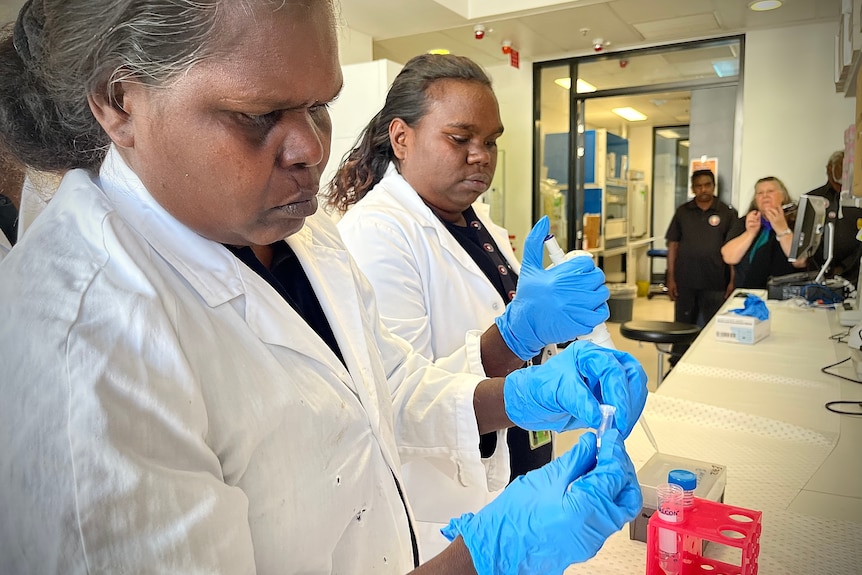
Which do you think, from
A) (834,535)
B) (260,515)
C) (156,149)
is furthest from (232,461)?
(834,535)

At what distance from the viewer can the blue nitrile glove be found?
903 millimetres

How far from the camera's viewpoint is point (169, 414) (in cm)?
59

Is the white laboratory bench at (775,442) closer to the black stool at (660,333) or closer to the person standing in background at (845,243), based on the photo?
the black stool at (660,333)

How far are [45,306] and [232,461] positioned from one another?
0.24 meters

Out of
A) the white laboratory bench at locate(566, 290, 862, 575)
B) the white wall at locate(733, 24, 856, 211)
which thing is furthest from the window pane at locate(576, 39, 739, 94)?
the white laboratory bench at locate(566, 290, 862, 575)

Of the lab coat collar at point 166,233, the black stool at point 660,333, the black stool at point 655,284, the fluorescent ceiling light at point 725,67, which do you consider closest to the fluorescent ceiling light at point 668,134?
the black stool at point 655,284

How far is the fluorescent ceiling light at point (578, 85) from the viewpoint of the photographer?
20.5 ft

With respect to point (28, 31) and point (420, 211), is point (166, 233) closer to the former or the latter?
point (28, 31)

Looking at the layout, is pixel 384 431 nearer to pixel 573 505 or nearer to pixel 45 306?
pixel 573 505

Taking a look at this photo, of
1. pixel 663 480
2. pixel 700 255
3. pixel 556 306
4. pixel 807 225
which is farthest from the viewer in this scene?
pixel 700 255

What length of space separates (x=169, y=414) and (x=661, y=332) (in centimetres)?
Answer: 322

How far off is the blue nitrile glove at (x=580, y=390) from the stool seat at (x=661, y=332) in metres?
2.57

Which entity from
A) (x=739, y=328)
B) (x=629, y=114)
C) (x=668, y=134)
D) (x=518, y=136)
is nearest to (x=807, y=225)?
(x=739, y=328)

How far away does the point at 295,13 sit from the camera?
0.67 m
